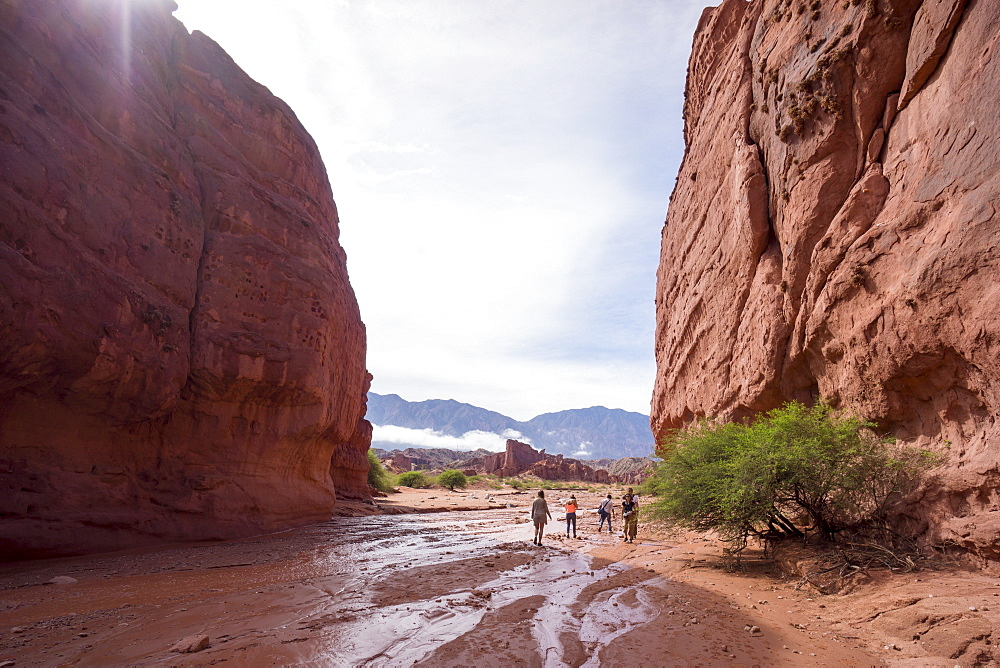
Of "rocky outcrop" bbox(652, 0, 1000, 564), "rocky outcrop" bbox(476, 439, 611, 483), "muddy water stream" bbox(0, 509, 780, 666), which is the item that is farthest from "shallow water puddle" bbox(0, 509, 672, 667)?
"rocky outcrop" bbox(476, 439, 611, 483)

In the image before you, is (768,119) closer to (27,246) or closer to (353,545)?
(353,545)

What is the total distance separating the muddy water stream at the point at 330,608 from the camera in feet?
17.4

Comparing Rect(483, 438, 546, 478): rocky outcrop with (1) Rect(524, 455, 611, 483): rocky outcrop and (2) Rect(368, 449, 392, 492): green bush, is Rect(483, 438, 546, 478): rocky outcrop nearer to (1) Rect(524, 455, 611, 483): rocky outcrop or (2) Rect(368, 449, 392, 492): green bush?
(1) Rect(524, 455, 611, 483): rocky outcrop

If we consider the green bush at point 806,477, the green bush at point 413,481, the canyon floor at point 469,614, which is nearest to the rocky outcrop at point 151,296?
the canyon floor at point 469,614

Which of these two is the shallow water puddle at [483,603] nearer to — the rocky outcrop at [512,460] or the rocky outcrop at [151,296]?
the rocky outcrop at [151,296]

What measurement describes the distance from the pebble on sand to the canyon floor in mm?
22

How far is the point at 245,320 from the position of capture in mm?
15242

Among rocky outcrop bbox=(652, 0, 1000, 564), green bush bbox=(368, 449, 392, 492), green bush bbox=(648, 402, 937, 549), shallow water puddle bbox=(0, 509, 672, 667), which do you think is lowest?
green bush bbox=(368, 449, 392, 492)

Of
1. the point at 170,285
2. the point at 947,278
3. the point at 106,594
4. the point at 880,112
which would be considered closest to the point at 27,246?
the point at 170,285

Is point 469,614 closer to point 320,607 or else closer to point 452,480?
point 320,607

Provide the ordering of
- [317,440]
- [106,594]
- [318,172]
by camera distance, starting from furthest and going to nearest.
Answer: [318,172]
[317,440]
[106,594]

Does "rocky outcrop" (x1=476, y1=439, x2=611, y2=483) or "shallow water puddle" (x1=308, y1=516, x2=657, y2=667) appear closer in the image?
"shallow water puddle" (x1=308, y1=516, x2=657, y2=667)

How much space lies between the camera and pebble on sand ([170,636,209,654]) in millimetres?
5109

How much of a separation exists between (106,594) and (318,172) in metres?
Result: 18.5
